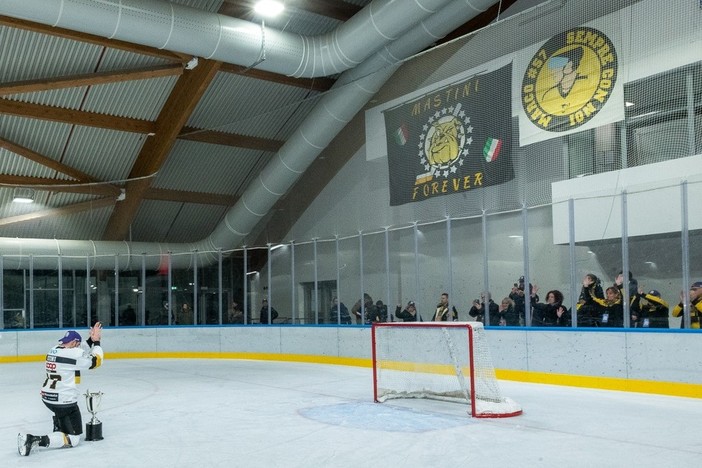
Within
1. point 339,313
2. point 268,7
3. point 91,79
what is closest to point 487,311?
point 339,313

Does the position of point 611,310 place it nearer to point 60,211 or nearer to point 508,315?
point 508,315

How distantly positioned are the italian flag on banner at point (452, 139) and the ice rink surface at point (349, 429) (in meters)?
4.77

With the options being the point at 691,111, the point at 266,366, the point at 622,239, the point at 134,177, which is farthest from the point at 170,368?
the point at 691,111

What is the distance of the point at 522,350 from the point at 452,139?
199 inches

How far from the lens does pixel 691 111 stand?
10852 mm

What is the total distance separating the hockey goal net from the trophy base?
12.1 feet

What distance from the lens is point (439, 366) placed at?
9484mm

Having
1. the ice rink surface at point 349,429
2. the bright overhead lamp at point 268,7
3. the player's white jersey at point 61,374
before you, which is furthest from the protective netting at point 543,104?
the player's white jersey at point 61,374

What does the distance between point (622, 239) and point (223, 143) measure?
12571mm

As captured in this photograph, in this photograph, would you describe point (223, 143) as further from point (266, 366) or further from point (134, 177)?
point (266, 366)

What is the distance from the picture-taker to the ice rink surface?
242 inches

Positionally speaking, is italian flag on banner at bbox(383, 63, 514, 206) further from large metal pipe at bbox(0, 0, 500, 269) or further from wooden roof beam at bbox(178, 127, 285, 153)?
wooden roof beam at bbox(178, 127, 285, 153)

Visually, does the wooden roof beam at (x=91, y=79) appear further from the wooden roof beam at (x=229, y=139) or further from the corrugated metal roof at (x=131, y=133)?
the wooden roof beam at (x=229, y=139)

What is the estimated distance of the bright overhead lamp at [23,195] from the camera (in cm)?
1934
